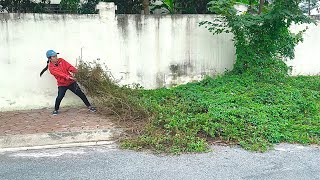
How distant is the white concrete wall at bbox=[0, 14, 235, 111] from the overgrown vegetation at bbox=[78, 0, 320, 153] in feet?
1.23

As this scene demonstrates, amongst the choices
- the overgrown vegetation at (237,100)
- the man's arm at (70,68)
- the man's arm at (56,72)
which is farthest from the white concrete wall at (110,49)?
the man's arm at (56,72)

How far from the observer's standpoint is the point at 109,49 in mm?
7621

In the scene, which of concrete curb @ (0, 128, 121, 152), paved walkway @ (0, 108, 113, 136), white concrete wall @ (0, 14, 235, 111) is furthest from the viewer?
white concrete wall @ (0, 14, 235, 111)

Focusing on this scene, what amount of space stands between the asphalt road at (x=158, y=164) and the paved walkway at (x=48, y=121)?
709 mm

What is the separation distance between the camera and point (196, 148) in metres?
5.12

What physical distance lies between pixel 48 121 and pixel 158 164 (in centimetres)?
264

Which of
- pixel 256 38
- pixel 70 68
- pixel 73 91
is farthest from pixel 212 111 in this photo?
pixel 256 38

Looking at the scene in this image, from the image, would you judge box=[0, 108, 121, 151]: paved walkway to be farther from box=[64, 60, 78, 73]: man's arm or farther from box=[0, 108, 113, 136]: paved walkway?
box=[64, 60, 78, 73]: man's arm

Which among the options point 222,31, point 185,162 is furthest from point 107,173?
point 222,31

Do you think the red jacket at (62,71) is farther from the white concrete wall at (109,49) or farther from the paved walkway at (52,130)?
the paved walkway at (52,130)

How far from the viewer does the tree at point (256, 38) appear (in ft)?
26.0

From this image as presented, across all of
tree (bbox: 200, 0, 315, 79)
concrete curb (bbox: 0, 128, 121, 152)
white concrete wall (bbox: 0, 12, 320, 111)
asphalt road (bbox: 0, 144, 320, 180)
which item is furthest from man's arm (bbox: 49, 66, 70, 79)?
tree (bbox: 200, 0, 315, 79)

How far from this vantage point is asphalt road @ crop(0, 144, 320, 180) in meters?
4.29

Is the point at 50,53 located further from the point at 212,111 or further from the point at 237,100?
the point at 237,100
